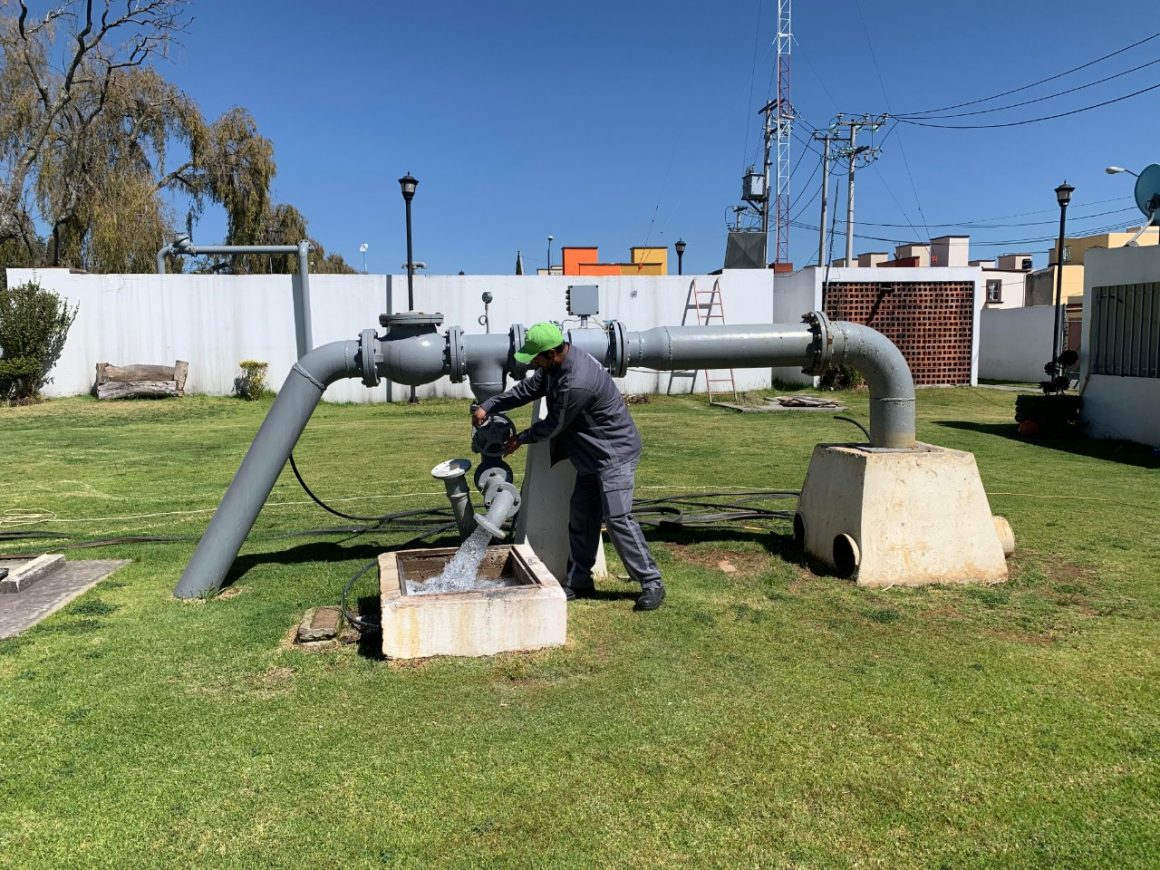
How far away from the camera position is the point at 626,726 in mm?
3506

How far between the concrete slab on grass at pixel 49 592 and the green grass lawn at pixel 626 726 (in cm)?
11

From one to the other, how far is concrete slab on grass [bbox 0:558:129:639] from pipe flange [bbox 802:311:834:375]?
4.72m

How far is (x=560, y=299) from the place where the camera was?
18.8m

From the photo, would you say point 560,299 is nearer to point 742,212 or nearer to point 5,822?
point 742,212

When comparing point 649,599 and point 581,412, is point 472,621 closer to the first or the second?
point 649,599

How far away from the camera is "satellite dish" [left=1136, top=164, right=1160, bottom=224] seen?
42.0 ft

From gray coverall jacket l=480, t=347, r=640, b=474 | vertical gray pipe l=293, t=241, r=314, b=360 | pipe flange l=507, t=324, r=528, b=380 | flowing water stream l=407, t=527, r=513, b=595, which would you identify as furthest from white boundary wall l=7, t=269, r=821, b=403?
flowing water stream l=407, t=527, r=513, b=595

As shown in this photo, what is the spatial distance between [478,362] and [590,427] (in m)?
0.89

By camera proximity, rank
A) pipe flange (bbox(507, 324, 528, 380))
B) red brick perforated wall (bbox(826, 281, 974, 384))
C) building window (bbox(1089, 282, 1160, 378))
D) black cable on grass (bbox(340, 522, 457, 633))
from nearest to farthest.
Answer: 1. black cable on grass (bbox(340, 522, 457, 633))
2. pipe flange (bbox(507, 324, 528, 380))
3. building window (bbox(1089, 282, 1160, 378))
4. red brick perforated wall (bbox(826, 281, 974, 384))

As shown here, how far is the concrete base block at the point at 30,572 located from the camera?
510cm

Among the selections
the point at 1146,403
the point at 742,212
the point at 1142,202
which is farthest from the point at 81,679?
the point at 742,212

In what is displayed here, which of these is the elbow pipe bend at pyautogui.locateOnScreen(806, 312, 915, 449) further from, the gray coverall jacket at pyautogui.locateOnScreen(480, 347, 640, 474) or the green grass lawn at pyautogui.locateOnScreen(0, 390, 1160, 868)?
the gray coverall jacket at pyautogui.locateOnScreen(480, 347, 640, 474)

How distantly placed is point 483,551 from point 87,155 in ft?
Answer: 74.4

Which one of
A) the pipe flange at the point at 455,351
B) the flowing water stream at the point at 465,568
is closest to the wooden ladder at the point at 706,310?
the pipe flange at the point at 455,351
